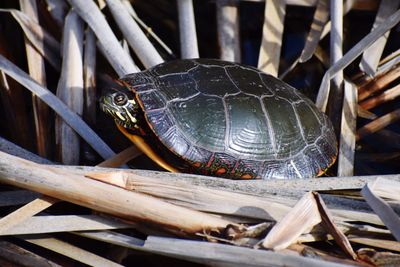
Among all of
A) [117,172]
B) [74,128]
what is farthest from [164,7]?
[117,172]

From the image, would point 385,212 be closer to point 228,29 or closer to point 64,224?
point 64,224

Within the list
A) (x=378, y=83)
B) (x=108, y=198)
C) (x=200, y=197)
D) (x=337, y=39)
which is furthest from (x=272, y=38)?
(x=108, y=198)

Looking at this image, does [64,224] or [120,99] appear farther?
[120,99]

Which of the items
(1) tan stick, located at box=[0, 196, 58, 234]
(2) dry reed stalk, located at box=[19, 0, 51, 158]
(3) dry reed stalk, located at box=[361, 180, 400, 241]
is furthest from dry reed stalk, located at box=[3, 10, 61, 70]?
(3) dry reed stalk, located at box=[361, 180, 400, 241]

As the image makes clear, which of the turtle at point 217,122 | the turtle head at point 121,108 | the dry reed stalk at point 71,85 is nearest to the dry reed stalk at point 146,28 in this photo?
the dry reed stalk at point 71,85

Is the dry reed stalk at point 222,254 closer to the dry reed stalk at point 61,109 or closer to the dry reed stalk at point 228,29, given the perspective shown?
the dry reed stalk at point 61,109
